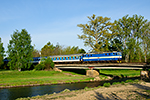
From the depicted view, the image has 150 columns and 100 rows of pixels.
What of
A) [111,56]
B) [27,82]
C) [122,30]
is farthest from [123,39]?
[27,82]

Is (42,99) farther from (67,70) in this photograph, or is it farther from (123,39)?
(123,39)

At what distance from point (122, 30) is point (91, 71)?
21.5 meters

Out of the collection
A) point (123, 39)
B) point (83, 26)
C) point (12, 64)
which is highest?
point (83, 26)

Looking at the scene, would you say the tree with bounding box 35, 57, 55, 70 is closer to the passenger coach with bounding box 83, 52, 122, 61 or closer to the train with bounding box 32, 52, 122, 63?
the train with bounding box 32, 52, 122, 63

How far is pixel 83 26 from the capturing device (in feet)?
203

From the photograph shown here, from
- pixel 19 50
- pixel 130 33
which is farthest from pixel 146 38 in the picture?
pixel 19 50

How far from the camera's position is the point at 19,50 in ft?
177

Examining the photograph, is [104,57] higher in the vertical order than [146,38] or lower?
lower

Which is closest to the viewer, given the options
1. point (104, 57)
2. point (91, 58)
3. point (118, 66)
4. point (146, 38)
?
point (118, 66)

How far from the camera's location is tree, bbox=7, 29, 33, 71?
53.2m

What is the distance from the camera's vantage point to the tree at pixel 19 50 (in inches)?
2093

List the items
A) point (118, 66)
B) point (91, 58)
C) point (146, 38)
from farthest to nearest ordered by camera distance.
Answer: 1. point (146, 38)
2. point (91, 58)
3. point (118, 66)

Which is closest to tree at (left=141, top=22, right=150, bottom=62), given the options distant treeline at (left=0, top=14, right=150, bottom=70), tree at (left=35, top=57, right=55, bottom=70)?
distant treeline at (left=0, top=14, right=150, bottom=70)

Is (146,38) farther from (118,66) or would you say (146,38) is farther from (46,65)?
(46,65)
